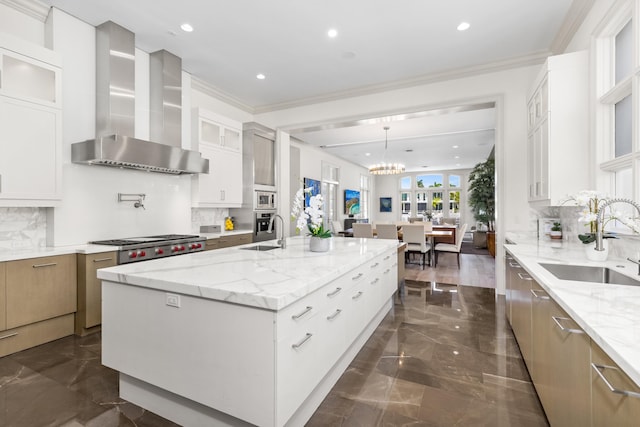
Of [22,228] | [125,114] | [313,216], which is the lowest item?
[22,228]

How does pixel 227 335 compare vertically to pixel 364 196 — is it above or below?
below

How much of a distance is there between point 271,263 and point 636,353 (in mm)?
1739

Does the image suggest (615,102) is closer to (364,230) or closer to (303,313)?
(303,313)

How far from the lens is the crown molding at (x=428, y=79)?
162 inches

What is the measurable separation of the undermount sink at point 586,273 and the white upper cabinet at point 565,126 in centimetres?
100

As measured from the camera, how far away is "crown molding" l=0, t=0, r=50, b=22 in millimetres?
2906

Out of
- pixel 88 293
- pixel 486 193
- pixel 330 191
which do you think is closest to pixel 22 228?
pixel 88 293

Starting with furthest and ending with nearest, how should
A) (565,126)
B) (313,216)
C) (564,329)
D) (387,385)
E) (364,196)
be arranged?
(364,196) < (565,126) < (313,216) < (387,385) < (564,329)

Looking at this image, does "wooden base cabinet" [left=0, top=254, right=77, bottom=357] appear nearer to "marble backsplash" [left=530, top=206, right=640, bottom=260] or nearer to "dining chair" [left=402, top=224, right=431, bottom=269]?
"marble backsplash" [left=530, top=206, right=640, bottom=260]

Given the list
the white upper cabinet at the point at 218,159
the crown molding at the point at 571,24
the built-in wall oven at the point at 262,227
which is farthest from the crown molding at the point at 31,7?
the crown molding at the point at 571,24

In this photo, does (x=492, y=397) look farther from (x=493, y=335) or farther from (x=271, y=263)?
(x=271, y=263)

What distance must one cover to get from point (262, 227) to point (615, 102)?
185 inches

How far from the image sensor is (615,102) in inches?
99.6

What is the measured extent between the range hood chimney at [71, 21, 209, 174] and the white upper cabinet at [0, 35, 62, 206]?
322 millimetres
